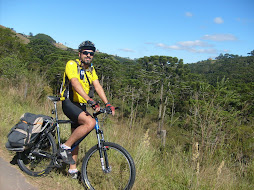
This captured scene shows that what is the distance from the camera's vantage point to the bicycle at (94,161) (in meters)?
2.48

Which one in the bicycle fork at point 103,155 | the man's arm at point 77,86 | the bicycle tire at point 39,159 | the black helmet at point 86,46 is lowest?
the bicycle tire at point 39,159

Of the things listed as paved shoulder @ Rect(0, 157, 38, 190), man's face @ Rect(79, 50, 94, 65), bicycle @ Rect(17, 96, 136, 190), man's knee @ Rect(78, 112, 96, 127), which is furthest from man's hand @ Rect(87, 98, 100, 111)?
paved shoulder @ Rect(0, 157, 38, 190)

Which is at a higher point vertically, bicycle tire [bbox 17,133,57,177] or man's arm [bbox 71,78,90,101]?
man's arm [bbox 71,78,90,101]

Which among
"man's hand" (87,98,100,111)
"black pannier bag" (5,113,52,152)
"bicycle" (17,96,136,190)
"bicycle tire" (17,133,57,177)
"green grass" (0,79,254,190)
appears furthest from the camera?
"bicycle tire" (17,133,57,177)

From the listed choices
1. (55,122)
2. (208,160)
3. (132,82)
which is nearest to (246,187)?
(208,160)

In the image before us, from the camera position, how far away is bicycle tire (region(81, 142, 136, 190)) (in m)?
2.50

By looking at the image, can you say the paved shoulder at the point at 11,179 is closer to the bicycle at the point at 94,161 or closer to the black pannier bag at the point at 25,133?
the bicycle at the point at 94,161

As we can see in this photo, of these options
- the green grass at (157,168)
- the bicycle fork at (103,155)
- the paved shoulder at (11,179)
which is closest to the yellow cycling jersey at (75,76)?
the bicycle fork at (103,155)

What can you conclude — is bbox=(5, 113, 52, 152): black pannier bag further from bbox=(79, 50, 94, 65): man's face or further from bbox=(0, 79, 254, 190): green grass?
bbox=(79, 50, 94, 65): man's face

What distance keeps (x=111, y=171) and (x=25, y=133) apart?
1.30 meters

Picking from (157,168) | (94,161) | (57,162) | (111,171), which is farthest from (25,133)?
(157,168)

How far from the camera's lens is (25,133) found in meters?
2.82

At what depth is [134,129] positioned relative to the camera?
4.02 m

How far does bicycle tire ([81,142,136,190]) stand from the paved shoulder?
2.32 feet
